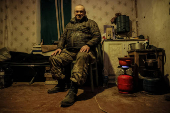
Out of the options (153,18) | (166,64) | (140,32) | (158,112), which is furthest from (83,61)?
(140,32)

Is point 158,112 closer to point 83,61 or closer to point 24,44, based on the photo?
point 83,61

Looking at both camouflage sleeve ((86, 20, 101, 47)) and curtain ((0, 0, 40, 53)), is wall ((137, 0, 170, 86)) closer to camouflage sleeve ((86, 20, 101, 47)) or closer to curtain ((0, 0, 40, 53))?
camouflage sleeve ((86, 20, 101, 47))

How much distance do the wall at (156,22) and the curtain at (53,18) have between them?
2258 mm

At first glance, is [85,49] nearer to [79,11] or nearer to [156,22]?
[79,11]

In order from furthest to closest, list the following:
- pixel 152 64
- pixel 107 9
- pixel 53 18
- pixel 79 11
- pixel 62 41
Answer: pixel 53 18 < pixel 107 9 < pixel 62 41 < pixel 79 11 < pixel 152 64

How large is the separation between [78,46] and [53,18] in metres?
2.15

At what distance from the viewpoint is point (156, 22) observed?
238 cm

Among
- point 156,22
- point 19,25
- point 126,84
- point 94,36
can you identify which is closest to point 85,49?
point 94,36

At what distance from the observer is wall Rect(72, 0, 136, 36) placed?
11.1 ft

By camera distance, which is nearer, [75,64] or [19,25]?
[75,64]

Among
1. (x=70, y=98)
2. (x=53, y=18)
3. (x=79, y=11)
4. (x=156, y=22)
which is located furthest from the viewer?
(x=53, y=18)

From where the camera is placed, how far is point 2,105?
1303 mm

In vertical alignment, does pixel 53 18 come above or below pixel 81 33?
above

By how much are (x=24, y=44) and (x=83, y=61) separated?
285 cm
